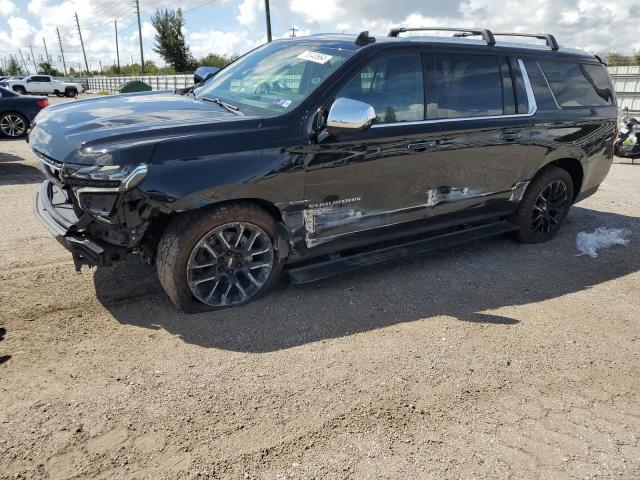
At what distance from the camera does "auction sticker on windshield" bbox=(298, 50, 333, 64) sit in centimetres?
387

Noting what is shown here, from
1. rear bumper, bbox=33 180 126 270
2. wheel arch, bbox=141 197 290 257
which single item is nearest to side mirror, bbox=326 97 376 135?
wheel arch, bbox=141 197 290 257

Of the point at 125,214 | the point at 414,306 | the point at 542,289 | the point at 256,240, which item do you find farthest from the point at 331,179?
the point at 542,289

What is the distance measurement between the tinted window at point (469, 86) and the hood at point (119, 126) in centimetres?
170

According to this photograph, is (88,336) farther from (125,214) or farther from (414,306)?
(414,306)

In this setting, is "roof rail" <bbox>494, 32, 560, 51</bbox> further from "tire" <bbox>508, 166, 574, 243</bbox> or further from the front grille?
the front grille

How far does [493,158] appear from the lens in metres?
4.67

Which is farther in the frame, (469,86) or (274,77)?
(469,86)

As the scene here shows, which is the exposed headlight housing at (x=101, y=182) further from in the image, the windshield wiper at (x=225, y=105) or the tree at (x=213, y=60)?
the tree at (x=213, y=60)

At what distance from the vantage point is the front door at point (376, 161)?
3.67m

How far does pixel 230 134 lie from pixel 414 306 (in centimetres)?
188

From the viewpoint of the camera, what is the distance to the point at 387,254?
4.23 metres

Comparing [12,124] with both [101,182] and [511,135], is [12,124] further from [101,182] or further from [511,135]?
[511,135]

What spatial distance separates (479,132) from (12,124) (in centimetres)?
1121

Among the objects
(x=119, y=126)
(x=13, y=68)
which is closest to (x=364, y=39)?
(x=119, y=126)
